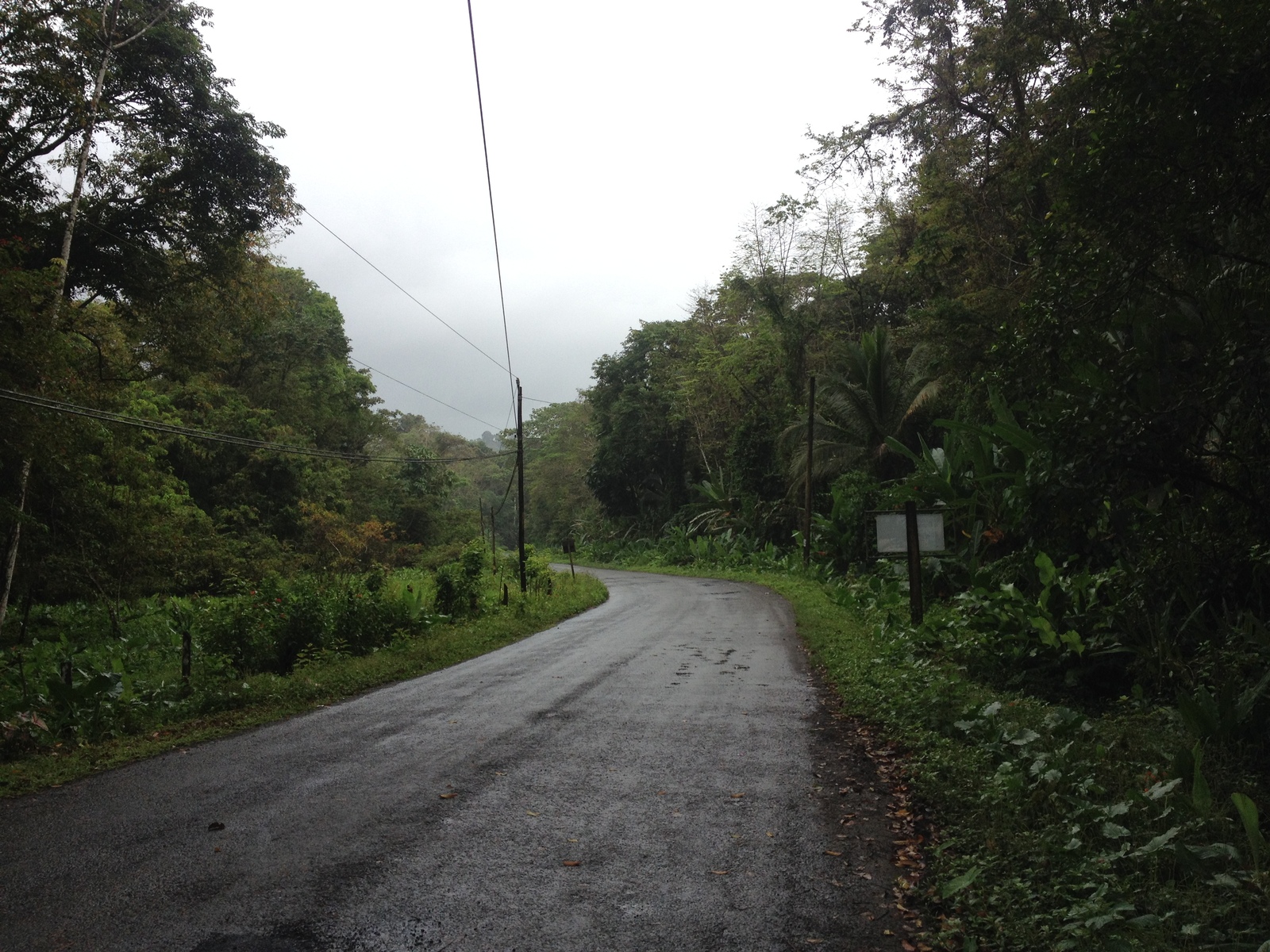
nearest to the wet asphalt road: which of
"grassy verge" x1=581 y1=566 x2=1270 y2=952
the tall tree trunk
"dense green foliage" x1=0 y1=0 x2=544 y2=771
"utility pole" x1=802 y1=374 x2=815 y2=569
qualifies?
"grassy verge" x1=581 y1=566 x2=1270 y2=952

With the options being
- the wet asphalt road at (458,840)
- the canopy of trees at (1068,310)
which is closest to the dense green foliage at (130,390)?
the wet asphalt road at (458,840)

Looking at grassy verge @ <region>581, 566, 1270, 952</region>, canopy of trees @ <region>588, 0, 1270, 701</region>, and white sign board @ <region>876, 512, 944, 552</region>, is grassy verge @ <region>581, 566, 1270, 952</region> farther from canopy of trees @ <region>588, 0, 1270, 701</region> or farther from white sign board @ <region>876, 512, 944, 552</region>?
white sign board @ <region>876, 512, 944, 552</region>

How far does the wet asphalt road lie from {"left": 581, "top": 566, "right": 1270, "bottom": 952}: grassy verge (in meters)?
0.54

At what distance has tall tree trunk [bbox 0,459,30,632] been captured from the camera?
38.3 feet

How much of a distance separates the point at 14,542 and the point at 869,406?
20.1 meters

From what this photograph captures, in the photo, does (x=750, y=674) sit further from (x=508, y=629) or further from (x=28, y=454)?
(x=28, y=454)

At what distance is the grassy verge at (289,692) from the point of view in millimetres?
6285

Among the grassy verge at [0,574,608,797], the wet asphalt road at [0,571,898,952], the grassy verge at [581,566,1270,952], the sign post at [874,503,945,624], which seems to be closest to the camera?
the grassy verge at [581,566,1270,952]

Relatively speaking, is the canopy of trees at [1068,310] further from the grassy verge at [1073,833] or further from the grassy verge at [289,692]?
the grassy verge at [289,692]

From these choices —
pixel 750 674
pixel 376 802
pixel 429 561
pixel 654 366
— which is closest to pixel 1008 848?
pixel 376 802

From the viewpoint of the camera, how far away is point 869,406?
24.2 metres

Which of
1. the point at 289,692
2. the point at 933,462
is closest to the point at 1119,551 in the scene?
the point at 289,692

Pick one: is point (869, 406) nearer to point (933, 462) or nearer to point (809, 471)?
point (809, 471)

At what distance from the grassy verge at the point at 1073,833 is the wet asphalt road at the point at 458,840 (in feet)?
1.77
